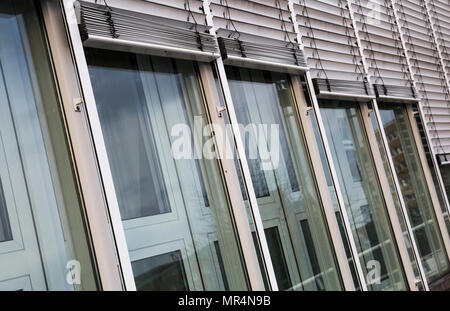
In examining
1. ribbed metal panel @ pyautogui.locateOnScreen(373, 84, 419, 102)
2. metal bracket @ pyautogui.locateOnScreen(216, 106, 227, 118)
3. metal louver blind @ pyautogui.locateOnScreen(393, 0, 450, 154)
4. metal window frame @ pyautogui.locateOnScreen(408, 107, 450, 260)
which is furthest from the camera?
metal louver blind @ pyautogui.locateOnScreen(393, 0, 450, 154)

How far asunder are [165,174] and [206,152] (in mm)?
327

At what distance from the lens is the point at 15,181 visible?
89.3 inches

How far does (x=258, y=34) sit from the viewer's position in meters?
3.68

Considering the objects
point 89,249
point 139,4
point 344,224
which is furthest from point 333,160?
point 89,249

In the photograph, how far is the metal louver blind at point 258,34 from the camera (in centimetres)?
338

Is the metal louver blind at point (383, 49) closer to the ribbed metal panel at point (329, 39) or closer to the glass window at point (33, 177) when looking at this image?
the ribbed metal panel at point (329, 39)

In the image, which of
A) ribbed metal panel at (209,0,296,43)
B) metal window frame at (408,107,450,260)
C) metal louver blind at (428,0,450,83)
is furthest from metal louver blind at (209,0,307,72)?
metal louver blind at (428,0,450,83)

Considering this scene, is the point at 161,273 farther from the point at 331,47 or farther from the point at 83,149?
the point at 331,47

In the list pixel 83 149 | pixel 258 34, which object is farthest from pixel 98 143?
pixel 258 34

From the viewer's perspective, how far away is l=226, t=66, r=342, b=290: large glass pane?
338 centimetres

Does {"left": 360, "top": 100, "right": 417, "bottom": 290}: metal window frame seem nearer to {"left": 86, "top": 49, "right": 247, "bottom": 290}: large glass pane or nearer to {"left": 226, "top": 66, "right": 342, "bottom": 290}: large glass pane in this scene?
{"left": 226, "top": 66, "right": 342, "bottom": 290}: large glass pane

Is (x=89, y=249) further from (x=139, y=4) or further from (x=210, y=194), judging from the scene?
(x=139, y=4)

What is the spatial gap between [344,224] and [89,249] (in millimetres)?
2057
